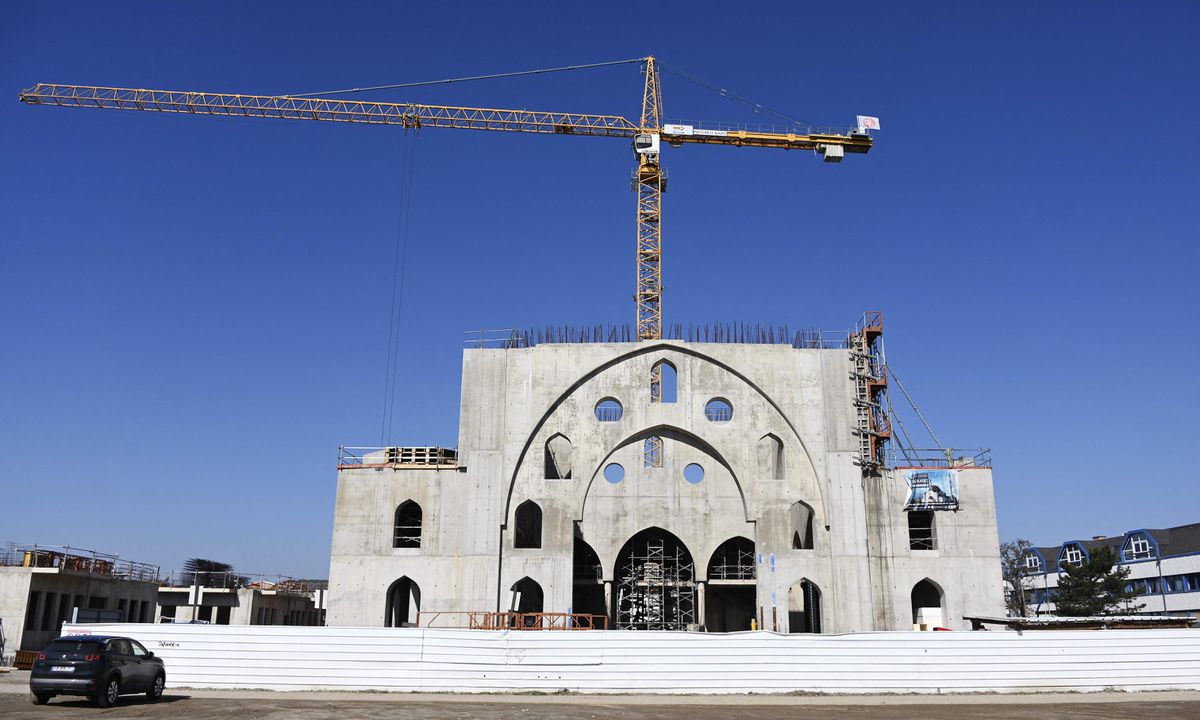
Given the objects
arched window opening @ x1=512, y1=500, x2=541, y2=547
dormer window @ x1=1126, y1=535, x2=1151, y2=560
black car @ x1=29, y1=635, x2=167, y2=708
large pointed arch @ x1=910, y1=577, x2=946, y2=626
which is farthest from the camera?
dormer window @ x1=1126, y1=535, x2=1151, y2=560

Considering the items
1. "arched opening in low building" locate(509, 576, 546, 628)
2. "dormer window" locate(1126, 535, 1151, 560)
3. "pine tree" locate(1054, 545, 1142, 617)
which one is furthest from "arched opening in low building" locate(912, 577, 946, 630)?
"dormer window" locate(1126, 535, 1151, 560)

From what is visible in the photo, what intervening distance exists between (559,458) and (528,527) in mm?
3771

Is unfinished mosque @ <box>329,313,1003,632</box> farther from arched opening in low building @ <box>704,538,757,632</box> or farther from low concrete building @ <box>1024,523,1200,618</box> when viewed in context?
low concrete building @ <box>1024,523,1200,618</box>

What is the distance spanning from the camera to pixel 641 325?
61.2 metres

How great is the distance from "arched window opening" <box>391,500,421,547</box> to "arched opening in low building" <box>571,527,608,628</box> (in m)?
7.48

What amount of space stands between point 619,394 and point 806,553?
420 inches

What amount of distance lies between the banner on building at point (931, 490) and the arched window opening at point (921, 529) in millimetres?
726

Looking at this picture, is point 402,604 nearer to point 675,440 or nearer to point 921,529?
point 675,440

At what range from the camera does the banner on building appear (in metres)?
40.8

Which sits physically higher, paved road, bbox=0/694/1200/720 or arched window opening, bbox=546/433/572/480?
arched window opening, bbox=546/433/572/480

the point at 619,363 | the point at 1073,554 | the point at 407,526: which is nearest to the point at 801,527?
the point at 619,363

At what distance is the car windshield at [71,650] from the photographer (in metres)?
18.8

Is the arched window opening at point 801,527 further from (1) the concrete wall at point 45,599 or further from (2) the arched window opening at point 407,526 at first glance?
(1) the concrete wall at point 45,599

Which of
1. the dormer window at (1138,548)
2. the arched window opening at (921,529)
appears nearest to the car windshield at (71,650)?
the arched window opening at (921,529)
